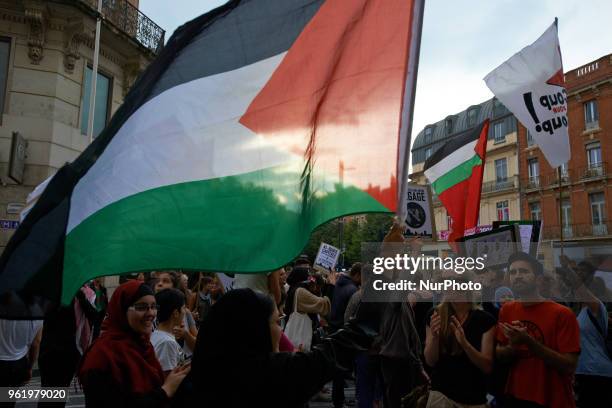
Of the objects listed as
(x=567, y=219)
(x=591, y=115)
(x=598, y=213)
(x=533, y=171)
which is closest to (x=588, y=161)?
(x=591, y=115)

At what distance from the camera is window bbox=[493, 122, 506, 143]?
45234 millimetres

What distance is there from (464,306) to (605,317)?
7.88 feet

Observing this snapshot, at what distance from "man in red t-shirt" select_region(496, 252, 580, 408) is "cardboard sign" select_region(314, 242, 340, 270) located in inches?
424

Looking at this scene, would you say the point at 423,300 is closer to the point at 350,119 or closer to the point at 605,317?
the point at 605,317

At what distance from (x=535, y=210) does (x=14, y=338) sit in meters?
42.4

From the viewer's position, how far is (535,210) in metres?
41.3

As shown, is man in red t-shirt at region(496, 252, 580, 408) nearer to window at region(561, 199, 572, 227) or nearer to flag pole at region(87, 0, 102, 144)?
flag pole at region(87, 0, 102, 144)

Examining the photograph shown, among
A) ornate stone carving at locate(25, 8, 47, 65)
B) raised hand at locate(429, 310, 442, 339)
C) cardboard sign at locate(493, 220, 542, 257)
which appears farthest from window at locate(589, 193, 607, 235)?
raised hand at locate(429, 310, 442, 339)

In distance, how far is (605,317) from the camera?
5359 millimetres

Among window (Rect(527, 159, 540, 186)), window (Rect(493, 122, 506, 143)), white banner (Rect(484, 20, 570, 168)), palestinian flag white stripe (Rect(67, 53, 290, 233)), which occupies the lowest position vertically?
palestinian flag white stripe (Rect(67, 53, 290, 233))

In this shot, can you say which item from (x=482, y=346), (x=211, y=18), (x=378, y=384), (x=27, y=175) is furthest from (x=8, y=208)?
(x=482, y=346)

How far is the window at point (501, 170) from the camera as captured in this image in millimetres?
44688

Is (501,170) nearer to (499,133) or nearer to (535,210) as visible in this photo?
(499,133)

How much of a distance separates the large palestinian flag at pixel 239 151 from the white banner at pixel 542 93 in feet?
14.8
